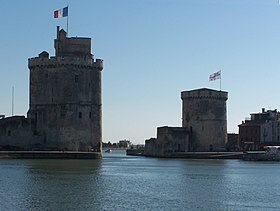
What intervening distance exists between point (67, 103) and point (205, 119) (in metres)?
18.0

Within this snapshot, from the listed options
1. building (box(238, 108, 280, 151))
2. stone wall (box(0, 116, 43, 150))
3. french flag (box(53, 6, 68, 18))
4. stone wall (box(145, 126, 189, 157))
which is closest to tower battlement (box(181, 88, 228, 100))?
stone wall (box(145, 126, 189, 157))

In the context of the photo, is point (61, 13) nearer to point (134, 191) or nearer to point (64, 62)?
point (64, 62)

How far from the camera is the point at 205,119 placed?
72625 mm

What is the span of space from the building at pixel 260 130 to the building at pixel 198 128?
10468 mm

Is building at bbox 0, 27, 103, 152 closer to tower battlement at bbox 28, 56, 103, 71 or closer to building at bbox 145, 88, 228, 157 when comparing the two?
tower battlement at bbox 28, 56, 103, 71

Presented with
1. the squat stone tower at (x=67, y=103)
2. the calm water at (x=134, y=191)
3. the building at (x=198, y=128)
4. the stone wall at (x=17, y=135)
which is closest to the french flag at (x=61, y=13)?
the squat stone tower at (x=67, y=103)

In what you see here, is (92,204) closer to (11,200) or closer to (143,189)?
(11,200)

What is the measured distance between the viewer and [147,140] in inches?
3086

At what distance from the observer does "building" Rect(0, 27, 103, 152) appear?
6119 cm

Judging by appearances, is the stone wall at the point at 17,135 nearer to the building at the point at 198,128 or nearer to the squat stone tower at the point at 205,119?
the building at the point at 198,128

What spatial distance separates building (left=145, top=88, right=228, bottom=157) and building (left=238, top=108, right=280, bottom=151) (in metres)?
10.5

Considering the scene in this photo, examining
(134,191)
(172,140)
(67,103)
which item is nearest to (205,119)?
(172,140)

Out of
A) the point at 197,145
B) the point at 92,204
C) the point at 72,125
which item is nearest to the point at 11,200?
the point at 92,204

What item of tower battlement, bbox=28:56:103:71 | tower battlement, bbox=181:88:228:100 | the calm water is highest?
tower battlement, bbox=28:56:103:71
